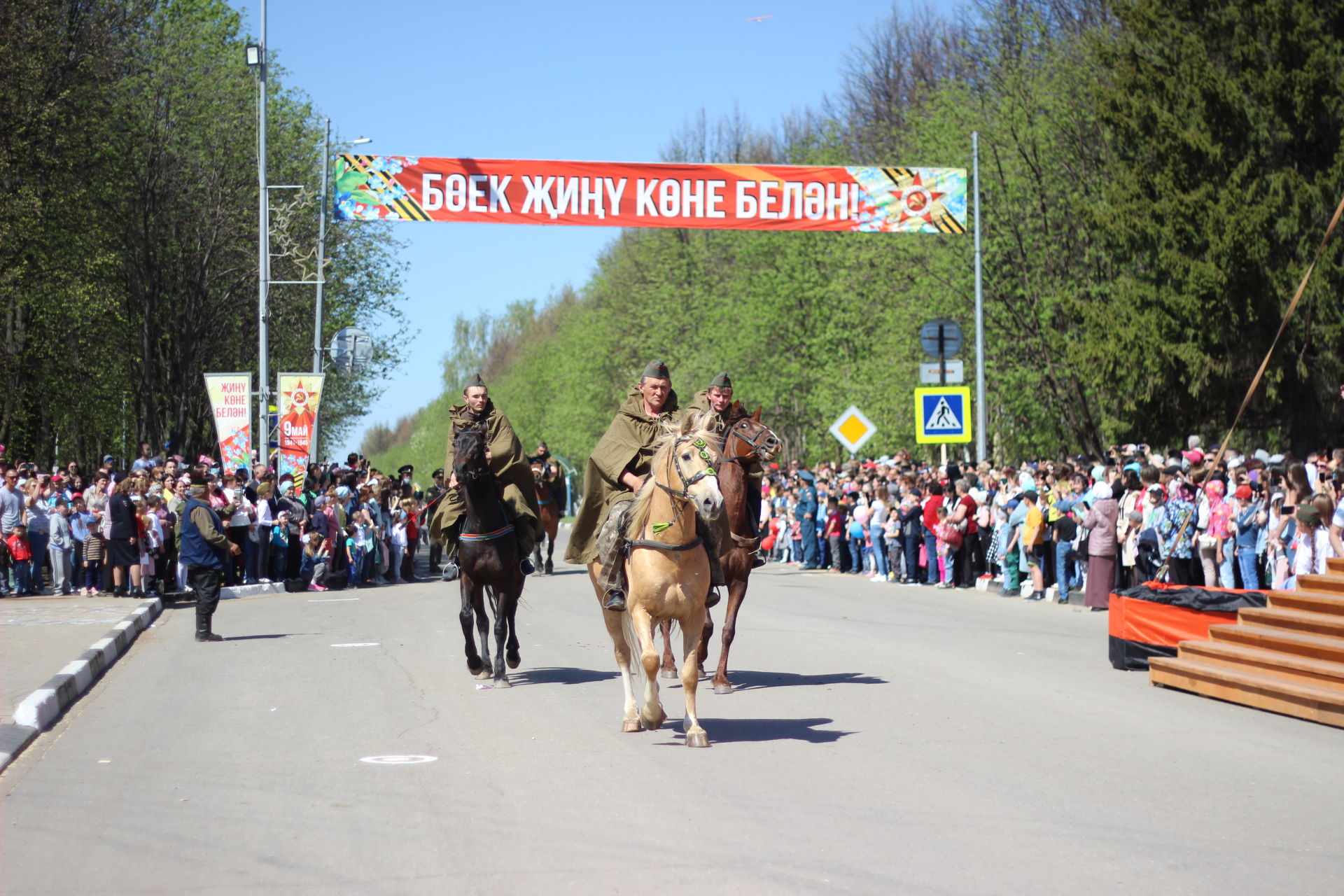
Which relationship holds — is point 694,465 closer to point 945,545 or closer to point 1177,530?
point 1177,530

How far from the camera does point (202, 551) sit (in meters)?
16.6

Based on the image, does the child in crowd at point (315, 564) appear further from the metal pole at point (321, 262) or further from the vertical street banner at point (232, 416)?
the metal pole at point (321, 262)

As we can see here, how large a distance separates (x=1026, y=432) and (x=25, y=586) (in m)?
25.9

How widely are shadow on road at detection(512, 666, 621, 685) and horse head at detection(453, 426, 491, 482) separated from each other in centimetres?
188

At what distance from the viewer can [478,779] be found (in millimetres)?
8109

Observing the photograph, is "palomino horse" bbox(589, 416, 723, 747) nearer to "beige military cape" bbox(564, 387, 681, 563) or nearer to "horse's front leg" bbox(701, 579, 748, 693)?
"beige military cape" bbox(564, 387, 681, 563)

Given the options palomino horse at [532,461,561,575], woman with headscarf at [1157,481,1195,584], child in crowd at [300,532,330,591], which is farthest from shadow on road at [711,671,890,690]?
child in crowd at [300,532,330,591]

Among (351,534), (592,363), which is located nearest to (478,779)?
(351,534)

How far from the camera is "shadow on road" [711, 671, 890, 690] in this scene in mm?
11992

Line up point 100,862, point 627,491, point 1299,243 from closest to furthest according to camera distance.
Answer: point 100,862 → point 627,491 → point 1299,243

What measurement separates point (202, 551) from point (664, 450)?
940cm

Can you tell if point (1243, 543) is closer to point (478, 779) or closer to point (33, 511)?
point (478, 779)

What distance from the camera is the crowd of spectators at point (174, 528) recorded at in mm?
22906

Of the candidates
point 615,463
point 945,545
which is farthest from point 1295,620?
point 945,545
